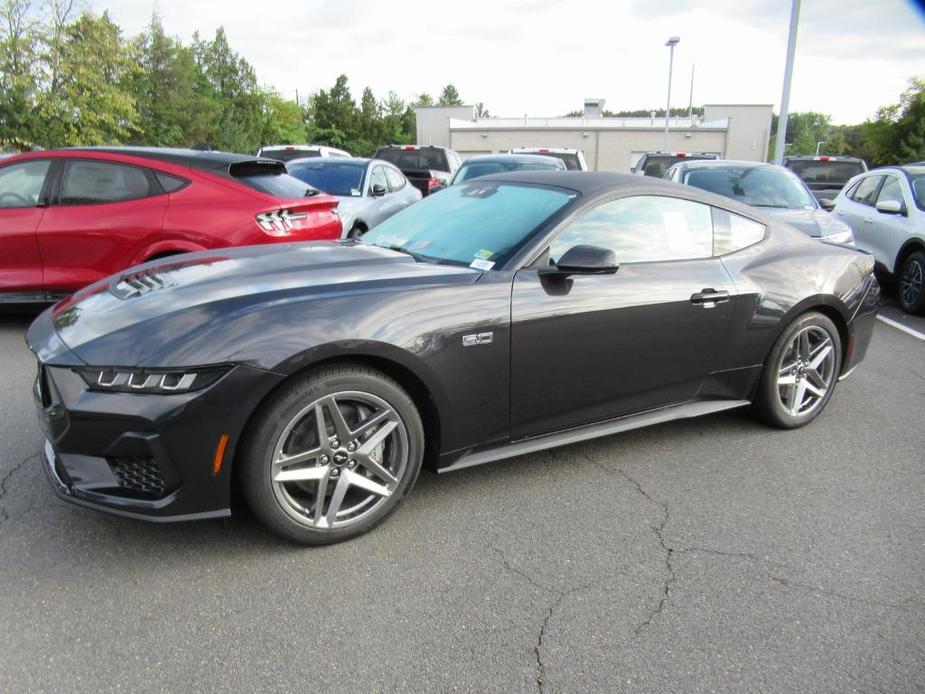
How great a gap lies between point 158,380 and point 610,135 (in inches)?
1964

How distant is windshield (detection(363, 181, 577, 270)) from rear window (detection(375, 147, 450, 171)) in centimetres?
1347

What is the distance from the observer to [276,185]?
633 cm

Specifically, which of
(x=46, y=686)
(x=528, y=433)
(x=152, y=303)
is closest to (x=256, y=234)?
(x=152, y=303)

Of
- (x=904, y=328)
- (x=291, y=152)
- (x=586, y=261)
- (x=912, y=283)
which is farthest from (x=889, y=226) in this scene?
(x=291, y=152)

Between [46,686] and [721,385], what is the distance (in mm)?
3347

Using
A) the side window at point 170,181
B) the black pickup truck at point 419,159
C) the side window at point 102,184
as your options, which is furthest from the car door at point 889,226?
the black pickup truck at point 419,159

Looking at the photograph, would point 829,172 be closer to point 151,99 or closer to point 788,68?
point 788,68

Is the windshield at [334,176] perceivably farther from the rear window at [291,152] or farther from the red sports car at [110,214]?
the rear window at [291,152]

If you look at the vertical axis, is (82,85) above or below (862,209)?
above

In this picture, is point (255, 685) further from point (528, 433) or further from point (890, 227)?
point (890, 227)

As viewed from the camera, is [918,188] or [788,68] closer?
[918,188]

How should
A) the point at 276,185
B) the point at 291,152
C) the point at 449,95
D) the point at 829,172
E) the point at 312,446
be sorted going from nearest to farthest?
the point at 312,446
the point at 276,185
the point at 291,152
the point at 829,172
the point at 449,95

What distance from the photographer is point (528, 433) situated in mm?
3305

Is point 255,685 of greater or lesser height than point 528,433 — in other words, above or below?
below
